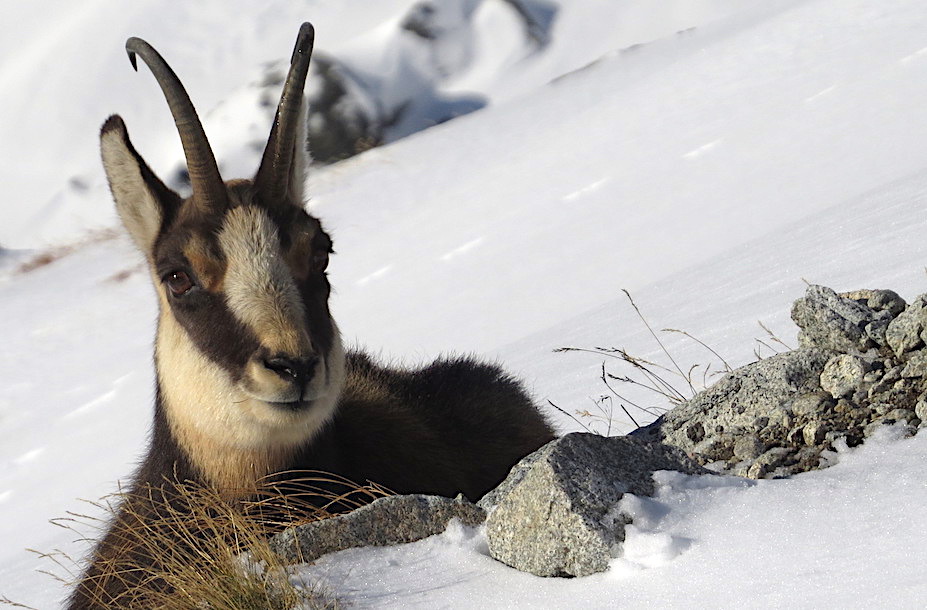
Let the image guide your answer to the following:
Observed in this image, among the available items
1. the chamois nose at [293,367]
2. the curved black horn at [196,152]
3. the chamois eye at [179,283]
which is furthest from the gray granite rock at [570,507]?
the curved black horn at [196,152]

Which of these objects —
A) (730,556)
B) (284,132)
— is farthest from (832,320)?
(284,132)

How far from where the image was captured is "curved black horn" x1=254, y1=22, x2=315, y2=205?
4.08 metres

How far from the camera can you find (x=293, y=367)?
3469 mm

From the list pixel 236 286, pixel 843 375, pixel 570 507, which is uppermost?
pixel 236 286

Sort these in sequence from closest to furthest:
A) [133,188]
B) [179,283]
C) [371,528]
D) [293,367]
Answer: [371,528] → [293,367] → [179,283] → [133,188]

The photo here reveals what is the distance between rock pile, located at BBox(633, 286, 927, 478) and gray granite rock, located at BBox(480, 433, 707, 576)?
40 cm

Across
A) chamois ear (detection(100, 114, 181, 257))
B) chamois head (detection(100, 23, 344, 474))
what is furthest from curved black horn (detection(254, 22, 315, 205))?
chamois ear (detection(100, 114, 181, 257))

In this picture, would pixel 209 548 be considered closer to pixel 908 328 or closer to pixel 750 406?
pixel 750 406

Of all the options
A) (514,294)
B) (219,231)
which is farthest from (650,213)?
(219,231)

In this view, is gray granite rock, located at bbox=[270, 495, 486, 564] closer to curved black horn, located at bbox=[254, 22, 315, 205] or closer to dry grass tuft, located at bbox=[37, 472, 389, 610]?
dry grass tuft, located at bbox=[37, 472, 389, 610]

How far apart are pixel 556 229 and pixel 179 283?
9.94 meters

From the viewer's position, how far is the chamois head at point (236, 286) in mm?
3568

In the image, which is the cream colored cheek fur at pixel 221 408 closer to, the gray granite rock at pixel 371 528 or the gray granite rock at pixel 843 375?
the gray granite rock at pixel 371 528

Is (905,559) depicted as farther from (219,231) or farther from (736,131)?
(736,131)
